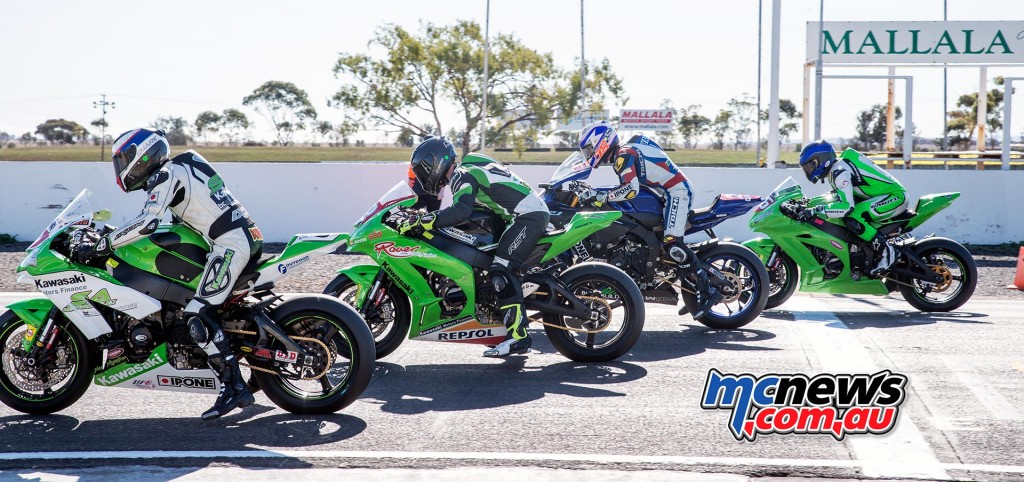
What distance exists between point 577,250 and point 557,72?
30595 millimetres

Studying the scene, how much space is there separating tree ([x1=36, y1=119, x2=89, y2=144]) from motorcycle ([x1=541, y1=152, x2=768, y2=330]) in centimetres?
4394

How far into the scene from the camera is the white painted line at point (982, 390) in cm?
626

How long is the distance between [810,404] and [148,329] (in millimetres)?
4126

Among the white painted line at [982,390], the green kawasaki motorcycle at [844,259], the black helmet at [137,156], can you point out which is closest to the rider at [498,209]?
the black helmet at [137,156]

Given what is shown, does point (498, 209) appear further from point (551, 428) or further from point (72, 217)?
point (72, 217)

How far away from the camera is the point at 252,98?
194 feet

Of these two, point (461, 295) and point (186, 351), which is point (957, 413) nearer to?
A: point (461, 295)

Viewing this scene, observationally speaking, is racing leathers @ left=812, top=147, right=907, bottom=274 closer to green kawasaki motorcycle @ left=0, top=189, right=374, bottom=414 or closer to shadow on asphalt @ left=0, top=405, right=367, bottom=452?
green kawasaki motorcycle @ left=0, top=189, right=374, bottom=414

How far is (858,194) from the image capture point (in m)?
11.0

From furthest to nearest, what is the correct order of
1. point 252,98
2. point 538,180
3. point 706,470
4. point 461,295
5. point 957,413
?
1. point 252,98
2. point 538,180
3. point 461,295
4. point 957,413
5. point 706,470

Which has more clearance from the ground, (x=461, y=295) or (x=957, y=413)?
(x=461, y=295)

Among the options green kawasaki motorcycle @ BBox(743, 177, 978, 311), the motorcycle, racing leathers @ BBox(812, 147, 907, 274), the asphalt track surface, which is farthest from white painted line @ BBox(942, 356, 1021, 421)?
racing leathers @ BBox(812, 147, 907, 274)

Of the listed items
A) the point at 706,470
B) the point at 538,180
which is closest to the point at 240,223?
the point at 706,470

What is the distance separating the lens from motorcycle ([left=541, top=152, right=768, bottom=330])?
31.2ft
